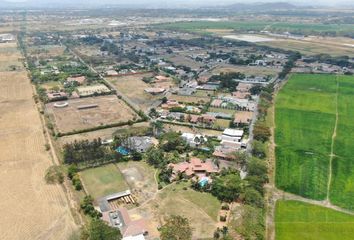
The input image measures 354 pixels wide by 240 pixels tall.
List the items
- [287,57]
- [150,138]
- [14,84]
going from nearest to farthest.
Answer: [150,138], [14,84], [287,57]

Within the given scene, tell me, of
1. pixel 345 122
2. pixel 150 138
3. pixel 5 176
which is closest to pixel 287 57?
pixel 345 122

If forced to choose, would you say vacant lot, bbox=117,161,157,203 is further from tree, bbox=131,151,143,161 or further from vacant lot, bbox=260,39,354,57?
vacant lot, bbox=260,39,354,57

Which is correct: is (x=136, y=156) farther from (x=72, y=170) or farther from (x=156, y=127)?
(x=156, y=127)

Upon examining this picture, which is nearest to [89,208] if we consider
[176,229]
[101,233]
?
[101,233]

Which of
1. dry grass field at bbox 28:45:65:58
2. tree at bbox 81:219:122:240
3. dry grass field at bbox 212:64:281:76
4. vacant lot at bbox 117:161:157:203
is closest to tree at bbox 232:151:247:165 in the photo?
vacant lot at bbox 117:161:157:203

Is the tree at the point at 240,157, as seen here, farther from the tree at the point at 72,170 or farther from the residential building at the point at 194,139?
the tree at the point at 72,170

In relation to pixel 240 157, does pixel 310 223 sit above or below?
below

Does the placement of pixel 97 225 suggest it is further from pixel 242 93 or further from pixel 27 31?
pixel 27 31
